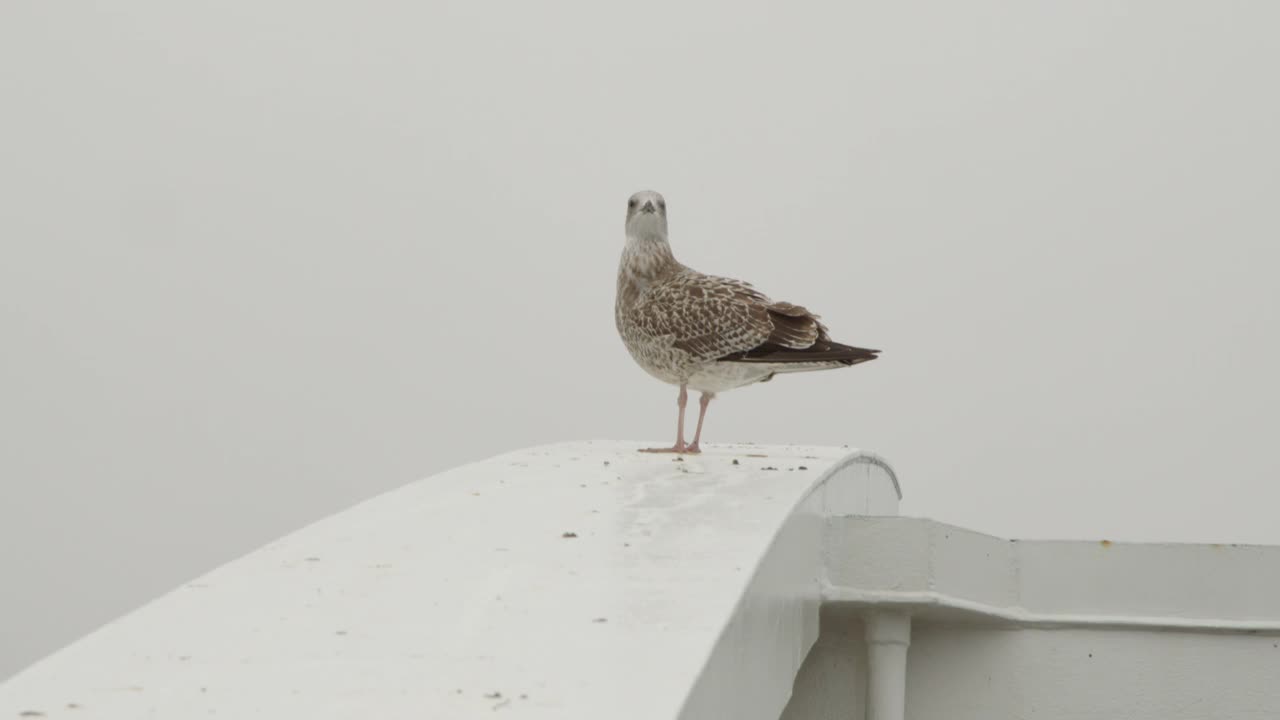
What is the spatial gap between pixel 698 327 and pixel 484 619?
10.4 ft

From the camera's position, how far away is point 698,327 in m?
6.09

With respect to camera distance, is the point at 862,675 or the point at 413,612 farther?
the point at 862,675

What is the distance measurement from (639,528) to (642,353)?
7.56 ft

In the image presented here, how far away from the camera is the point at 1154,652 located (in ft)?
22.5

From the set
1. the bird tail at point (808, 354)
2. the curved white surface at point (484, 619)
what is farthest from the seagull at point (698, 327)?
the curved white surface at point (484, 619)

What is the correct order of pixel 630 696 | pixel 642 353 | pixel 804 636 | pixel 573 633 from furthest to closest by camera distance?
pixel 642 353
pixel 804 636
pixel 573 633
pixel 630 696

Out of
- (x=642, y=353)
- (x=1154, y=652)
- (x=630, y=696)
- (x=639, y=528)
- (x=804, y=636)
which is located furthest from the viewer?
(x=1154, y=652)

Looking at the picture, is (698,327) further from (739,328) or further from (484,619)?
(484,619)

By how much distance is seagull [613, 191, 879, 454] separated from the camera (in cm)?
600

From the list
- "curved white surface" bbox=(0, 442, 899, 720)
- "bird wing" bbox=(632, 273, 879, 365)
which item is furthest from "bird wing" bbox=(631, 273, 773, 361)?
"curved white surface" bbox=(0, 442, 899, 720)

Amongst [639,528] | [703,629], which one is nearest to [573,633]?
[703,629]

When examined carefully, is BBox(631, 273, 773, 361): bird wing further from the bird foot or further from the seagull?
the bird foot

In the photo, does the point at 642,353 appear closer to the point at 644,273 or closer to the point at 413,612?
the point at 644,273

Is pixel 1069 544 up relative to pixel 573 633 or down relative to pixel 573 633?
down
